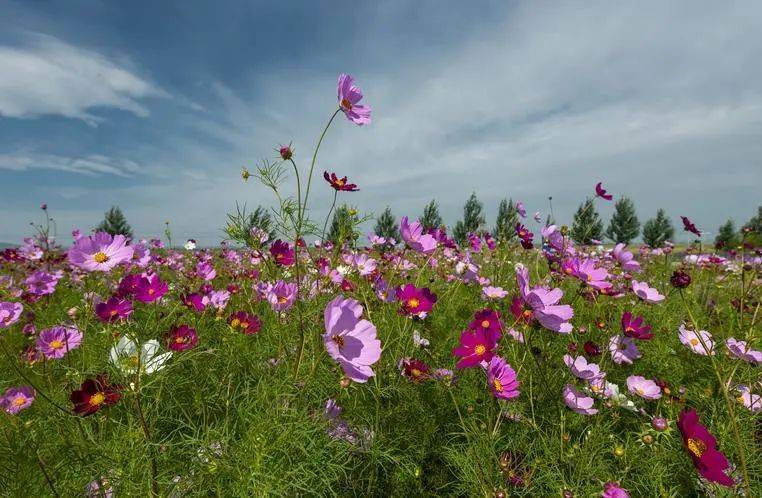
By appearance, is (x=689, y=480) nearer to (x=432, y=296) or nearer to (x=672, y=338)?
(x=432, y=296)

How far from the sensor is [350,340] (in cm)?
95

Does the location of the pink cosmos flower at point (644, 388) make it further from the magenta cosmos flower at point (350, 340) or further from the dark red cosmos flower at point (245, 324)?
the dark red cosmos flower at point (245, 324)

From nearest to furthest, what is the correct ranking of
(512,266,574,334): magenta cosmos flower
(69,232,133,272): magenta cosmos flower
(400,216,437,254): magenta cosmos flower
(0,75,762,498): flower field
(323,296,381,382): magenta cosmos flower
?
(323,296,381,382): magenta cosmos flower < (0,75,762,498): flower field < (69,232,133,272): magenta cosmos flower < (512,266,574,334): magenta cosmos flower < (400,216,437,254): magenta cosmos flower

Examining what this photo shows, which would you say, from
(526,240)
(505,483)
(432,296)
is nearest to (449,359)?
(432,296)

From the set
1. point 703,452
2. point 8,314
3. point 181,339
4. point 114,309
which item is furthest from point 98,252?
point 703,452

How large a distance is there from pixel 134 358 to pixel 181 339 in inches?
18.8

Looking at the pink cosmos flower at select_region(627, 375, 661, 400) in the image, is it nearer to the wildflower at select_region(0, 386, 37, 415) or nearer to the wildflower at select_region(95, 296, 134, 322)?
the wildflower at select_region(95, 296, 134, 322)

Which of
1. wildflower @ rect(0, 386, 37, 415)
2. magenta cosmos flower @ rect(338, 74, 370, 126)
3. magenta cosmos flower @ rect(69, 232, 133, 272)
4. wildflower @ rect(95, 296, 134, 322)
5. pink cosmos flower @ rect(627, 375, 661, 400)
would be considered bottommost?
pink cosmos flower @ rect(627, 375, 661, 400)

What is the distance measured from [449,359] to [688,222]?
1696 millimetres

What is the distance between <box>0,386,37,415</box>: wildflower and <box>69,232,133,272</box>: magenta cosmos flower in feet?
2.02

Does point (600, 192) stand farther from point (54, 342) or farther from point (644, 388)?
point (54, 342)

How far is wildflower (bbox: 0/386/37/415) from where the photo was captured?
52.8 inches

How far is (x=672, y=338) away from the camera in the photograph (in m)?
2.47

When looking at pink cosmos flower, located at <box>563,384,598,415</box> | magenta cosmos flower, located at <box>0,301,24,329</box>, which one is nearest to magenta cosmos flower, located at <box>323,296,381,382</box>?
pink cosmos flower, located at <box>563,384,598,415</box>
